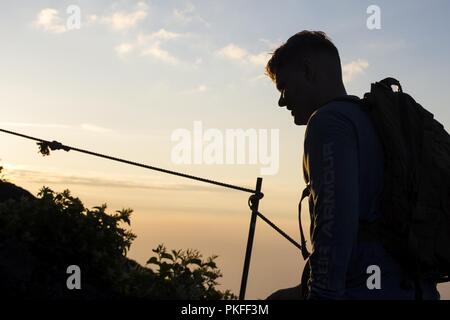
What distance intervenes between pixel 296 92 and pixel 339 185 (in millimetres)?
793

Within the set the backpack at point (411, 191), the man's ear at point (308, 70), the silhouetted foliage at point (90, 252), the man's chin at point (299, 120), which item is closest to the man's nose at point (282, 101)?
the man's chin at point (299, 120)

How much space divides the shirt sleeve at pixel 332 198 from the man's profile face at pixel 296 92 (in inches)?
19.1

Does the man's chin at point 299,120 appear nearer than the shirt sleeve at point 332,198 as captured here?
No

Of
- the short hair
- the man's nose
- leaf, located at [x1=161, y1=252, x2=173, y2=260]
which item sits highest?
the short hair

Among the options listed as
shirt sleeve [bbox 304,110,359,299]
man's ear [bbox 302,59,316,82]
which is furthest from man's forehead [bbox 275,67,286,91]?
shirt sleeve [bbox 304,110,359,299]

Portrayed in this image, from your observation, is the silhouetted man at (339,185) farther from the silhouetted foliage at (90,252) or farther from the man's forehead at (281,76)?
the silhouetted foliage at (90,252)

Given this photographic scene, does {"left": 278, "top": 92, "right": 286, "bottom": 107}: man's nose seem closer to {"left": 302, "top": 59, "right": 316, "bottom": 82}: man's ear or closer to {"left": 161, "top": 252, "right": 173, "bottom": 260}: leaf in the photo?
{"left": 302, "top": 59, "right": 316, "bottom": 82}: man's ear

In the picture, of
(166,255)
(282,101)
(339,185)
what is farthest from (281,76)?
(166,255)

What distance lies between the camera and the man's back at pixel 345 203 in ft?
8.78

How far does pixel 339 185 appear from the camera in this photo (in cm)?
269

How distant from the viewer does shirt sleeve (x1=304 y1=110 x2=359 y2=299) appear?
2.67m

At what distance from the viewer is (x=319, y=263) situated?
2.72 m

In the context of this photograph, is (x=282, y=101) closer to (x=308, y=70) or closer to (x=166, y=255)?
(x=308, y=70)
